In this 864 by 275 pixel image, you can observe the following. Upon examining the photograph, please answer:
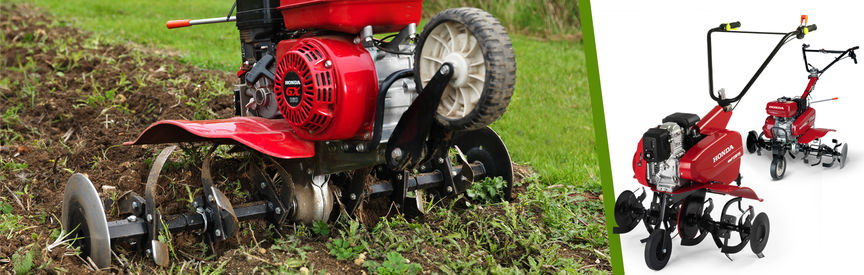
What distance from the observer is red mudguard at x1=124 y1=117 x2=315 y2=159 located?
3.42 m

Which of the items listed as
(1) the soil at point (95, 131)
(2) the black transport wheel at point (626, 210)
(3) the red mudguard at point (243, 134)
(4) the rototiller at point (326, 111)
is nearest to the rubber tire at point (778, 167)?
(2) the black transport wheel at point (626, 210)

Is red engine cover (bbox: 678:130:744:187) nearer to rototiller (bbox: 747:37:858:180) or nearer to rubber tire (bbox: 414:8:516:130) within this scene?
rototiller (bbox: 747:37:858:180)

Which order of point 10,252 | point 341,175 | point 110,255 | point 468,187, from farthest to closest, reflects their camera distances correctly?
1. point 468,187
2. point 341,175
3. point 10,252
4. point 110,255

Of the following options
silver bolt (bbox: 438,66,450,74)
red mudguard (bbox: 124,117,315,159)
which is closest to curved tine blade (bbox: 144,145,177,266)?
red mudguard (bbox: 124,117,315,159)

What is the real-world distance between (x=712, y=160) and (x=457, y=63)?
1637 mm

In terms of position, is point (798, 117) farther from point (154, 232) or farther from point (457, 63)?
point (154, 232)

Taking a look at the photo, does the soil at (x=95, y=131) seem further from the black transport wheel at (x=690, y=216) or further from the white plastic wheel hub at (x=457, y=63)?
the white plastic wheel hub at (x=457, y=63)

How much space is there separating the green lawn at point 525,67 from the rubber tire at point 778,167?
104 cm

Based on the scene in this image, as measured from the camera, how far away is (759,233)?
12.5 feet

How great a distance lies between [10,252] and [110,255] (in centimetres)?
60

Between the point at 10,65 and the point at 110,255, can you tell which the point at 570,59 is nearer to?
the point at 10,65

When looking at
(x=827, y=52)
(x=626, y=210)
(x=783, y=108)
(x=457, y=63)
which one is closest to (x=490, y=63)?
(x=457, y=63)

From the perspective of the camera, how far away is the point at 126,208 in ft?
12.4

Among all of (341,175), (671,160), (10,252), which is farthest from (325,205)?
(671,160)
